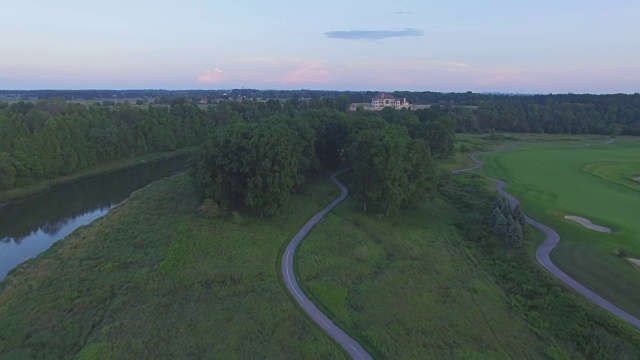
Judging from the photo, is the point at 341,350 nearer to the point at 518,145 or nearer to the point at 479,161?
the point at 479,161

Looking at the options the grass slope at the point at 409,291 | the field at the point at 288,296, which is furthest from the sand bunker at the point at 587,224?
the grass slope at the point at 409,291

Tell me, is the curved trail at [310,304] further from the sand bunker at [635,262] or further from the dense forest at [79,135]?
the dense forest at [79,135]

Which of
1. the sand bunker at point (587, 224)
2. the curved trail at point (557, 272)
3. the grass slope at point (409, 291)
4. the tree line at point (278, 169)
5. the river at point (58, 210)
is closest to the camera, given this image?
the grass slope at point (409, 291)

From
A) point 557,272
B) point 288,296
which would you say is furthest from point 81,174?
point 557,272

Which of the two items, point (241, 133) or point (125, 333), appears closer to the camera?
point (125, 333)

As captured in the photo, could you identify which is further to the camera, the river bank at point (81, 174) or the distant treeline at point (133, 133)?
the distant treeline at point (133, 133)

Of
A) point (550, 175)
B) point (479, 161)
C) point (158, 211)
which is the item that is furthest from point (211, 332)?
point (479, 161)

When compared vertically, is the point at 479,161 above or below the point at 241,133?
below
